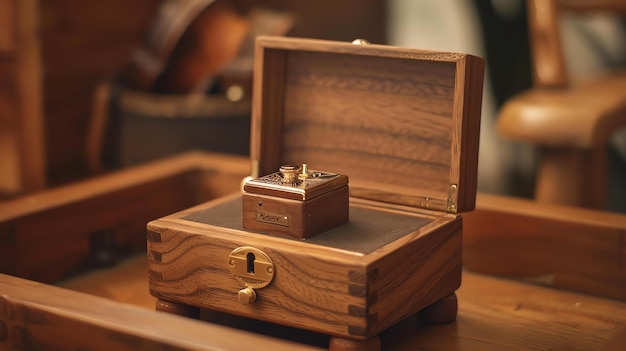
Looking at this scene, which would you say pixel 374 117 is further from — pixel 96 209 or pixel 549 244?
pixel 96 209

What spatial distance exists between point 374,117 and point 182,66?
3.47 feet

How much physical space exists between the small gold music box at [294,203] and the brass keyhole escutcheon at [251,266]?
45 millimetres

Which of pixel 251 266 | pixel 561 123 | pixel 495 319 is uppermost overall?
pixel 561 123

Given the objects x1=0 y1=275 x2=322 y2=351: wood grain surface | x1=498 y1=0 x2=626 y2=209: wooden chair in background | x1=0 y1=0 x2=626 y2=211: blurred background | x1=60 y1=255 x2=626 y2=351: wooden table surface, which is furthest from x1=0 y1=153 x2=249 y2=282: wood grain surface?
x1=498 y1=0 x2=626 y2=209: wooden chair in background

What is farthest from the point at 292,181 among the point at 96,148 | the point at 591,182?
the point at 96,148

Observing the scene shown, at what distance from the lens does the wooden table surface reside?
124 centimetres

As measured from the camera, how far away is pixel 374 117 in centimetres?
138

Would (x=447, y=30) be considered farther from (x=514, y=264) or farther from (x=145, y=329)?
(x=145, y=329)

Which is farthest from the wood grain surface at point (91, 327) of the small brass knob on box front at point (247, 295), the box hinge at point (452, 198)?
the box hinge at point (452, 198)

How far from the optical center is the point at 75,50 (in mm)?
2617

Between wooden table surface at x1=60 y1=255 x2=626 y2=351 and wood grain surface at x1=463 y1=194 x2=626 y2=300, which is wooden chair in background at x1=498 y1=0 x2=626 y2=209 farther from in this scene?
wooden table surface at x1=60 y1=255 x2=626 y2=351

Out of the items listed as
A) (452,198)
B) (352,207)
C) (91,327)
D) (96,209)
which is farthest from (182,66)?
(91,327)

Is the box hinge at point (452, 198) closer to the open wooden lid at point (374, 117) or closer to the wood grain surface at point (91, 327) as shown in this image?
the open wooden lid at point (374, 117)

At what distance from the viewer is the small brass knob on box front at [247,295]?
3.79 feet
